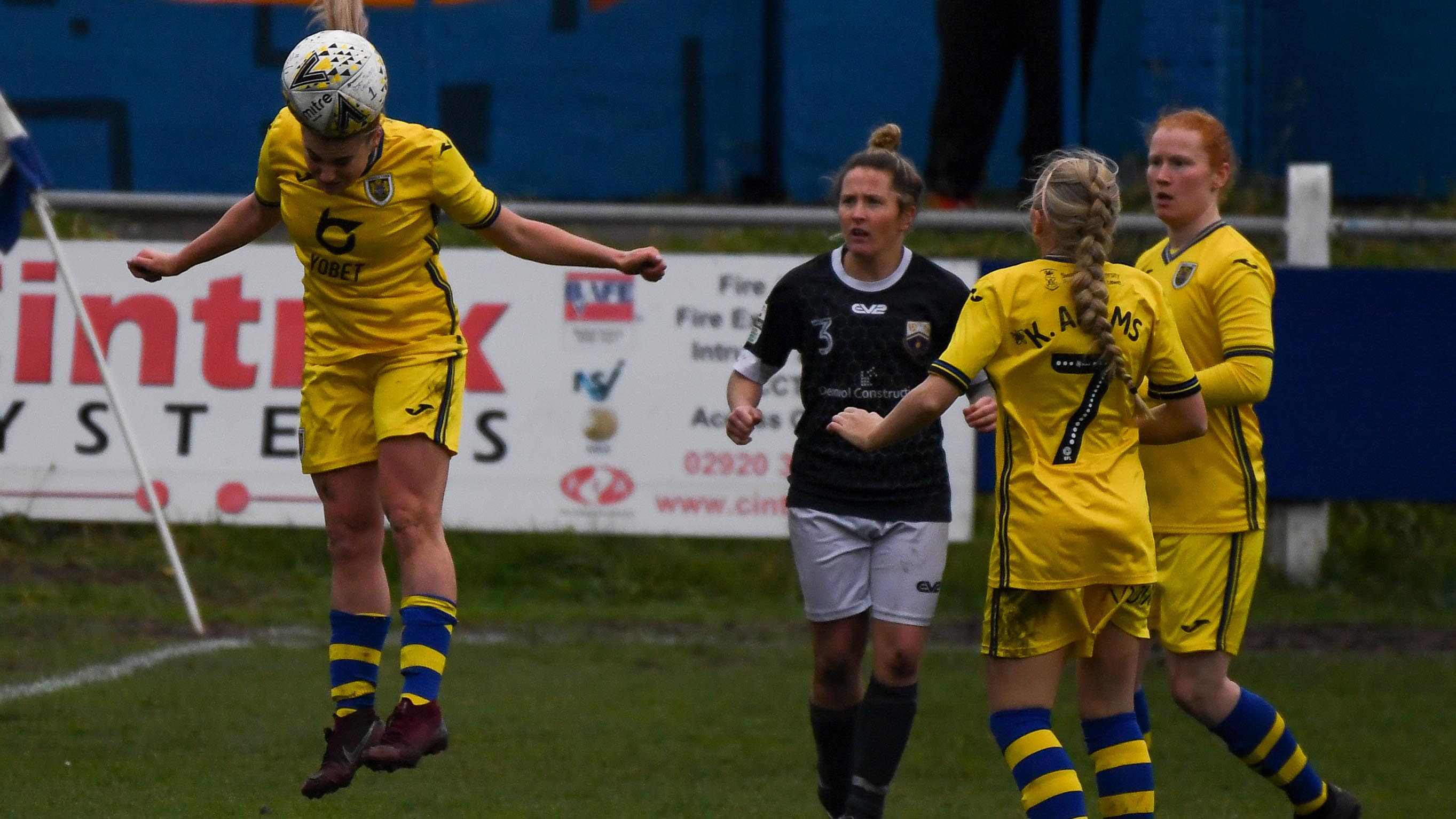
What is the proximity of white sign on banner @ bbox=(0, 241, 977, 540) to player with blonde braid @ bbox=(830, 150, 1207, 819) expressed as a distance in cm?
499

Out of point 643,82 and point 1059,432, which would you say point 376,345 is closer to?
point 1059,432

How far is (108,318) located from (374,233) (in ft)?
17.7

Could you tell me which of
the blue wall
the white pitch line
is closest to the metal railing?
the white pitch line

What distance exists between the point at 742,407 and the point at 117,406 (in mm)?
4609

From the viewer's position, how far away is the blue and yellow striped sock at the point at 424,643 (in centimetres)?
507

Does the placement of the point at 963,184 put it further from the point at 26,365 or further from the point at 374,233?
the point at 374,233

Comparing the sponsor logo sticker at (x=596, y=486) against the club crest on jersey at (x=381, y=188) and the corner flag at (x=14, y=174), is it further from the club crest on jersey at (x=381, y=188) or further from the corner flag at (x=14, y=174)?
the club crest on jersey at (x=381, y=188)

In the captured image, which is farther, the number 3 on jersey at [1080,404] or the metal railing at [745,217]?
the metal railing at [745,217]

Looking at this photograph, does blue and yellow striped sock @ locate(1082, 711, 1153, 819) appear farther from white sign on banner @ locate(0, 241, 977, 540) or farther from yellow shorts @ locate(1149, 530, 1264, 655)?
white sign on banner @ locate(0, 241, 977, 540)

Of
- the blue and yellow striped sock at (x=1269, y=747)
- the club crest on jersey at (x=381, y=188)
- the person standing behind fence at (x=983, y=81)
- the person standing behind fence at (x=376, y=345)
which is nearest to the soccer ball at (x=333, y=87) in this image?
the person standing behind fence at (x=376, y=345)

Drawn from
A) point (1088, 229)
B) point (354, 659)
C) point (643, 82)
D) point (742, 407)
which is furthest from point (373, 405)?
point (643, 82)

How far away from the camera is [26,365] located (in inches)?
390

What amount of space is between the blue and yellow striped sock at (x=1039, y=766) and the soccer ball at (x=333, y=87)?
237cm

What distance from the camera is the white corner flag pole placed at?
8.84 m
